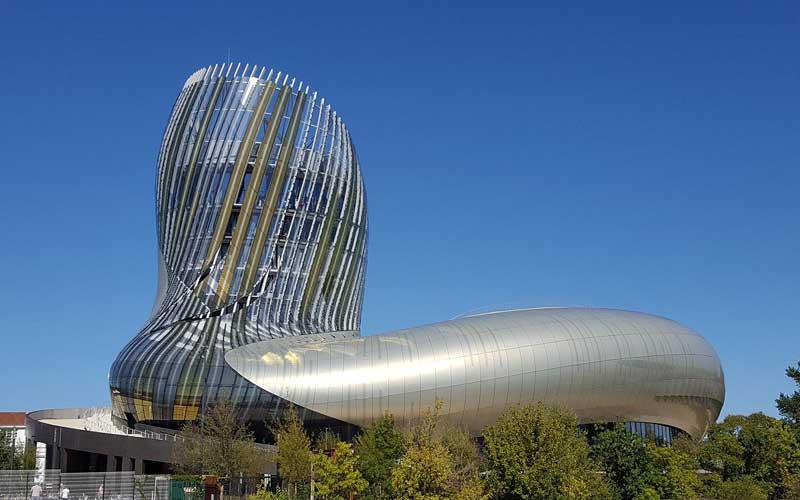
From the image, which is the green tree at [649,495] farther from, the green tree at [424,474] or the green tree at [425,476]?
the green tree at [425,476]

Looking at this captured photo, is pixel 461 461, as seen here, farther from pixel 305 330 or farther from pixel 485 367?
pixel 305 330

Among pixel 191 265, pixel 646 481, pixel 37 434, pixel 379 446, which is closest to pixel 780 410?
pixel 646 481

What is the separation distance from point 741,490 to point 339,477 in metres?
19.0

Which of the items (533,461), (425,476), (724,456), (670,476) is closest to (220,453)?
(425,476)

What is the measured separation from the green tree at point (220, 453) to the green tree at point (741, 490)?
75.7 feet

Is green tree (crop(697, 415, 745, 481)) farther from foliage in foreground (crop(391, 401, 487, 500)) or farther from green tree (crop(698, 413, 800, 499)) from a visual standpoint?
foliage in foreground (crop(391, 401, 487, 500))

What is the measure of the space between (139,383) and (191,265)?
42.6 ft

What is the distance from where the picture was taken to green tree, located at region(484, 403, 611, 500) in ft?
106

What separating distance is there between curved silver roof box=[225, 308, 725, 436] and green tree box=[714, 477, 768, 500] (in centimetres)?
1320

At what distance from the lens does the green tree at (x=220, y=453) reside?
43406mm

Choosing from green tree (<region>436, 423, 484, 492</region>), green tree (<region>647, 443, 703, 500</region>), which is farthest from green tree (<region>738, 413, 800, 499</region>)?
green tree (<region>436, 423, 484, 492</region>)

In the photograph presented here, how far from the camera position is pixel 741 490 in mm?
42062

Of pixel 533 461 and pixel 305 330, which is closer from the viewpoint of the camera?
pixel 533 461

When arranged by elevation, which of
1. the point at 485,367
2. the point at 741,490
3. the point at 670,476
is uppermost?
the point at 485,367
